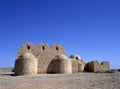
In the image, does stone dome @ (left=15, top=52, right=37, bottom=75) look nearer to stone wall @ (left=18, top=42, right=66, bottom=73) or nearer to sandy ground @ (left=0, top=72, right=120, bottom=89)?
stone wall @ (left=18, top=42, right=66, bottom=73)

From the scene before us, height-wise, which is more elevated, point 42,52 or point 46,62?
point 42,52

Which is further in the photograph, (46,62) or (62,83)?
(46,62)

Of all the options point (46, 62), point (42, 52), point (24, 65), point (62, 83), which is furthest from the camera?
point (42, 52)

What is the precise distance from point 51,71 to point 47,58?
1.95 metres

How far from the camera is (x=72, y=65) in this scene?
28312 millimetres

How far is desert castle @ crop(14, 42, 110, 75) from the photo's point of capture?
23891mm

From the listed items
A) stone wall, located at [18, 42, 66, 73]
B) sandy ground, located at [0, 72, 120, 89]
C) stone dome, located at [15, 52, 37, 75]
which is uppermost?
stone wall, located at [18, 42, 66, 73]

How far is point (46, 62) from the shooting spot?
26797 mm

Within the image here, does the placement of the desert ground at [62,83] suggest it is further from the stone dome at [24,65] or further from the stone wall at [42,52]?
the stone wall at [42,52]

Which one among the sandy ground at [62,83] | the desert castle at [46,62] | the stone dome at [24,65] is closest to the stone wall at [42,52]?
the desert castle at [46,62]

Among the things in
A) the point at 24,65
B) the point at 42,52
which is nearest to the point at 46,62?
the point at 42,52

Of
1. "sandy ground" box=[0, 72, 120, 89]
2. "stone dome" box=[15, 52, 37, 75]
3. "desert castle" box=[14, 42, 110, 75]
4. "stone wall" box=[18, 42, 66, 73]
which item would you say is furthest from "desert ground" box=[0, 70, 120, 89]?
"stone wall" box=[18, 42, 66, 73]

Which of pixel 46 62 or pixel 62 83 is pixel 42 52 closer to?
pixel 46 62

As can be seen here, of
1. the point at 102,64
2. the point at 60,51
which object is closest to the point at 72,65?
the point at 60,51
